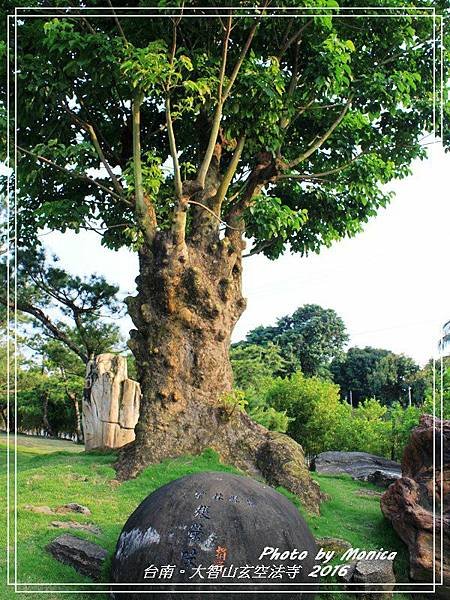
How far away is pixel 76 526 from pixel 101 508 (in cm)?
63

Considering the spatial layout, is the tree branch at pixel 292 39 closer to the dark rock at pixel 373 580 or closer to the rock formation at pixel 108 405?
the rock formation at pixel 108 405

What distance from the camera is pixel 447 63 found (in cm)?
1209

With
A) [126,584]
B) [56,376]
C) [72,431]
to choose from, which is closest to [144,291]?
[126,584]

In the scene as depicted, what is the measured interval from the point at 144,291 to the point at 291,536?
5434 millimetres

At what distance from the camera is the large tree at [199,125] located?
33.1 feet

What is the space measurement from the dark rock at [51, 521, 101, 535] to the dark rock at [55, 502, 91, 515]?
1.11 feet

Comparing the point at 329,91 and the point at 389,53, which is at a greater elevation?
the point at 389,53

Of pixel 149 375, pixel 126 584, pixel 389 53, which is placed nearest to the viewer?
pixel 126 584

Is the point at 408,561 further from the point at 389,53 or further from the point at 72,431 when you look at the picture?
the point at 72,431

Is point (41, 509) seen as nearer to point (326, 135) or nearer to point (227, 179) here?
point (227, 179)

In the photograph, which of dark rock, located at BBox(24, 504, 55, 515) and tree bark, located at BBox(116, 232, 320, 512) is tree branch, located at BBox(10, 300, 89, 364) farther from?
dark rock, located at BBox(24, 504, 55, 515)

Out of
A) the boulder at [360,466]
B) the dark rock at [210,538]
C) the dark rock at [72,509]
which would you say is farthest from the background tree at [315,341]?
the dark rock at [210,538]

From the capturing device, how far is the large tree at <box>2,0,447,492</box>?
1009 cm

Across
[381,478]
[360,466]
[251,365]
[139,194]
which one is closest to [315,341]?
[251,365]
